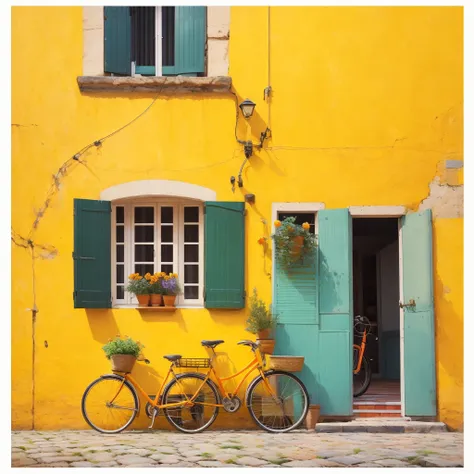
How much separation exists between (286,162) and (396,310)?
187 inches

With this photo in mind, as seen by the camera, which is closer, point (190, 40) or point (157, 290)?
point (157, 290)

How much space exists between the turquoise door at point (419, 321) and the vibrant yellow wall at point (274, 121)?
0.32m

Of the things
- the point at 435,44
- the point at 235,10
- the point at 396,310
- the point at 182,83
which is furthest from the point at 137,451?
the point at 396,310

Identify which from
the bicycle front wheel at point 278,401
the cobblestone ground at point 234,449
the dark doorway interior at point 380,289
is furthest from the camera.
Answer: the dark doorway interior at point 380,289

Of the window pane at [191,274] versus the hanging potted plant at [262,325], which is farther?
the window pane at [191,274]

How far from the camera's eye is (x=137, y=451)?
757cm

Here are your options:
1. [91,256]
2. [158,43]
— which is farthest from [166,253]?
[158,43]

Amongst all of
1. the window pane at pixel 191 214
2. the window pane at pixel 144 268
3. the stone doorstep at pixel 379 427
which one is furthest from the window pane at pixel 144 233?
the stone doorstep at pixel 379 427

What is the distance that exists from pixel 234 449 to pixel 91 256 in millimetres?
2918

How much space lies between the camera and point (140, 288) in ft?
30.1

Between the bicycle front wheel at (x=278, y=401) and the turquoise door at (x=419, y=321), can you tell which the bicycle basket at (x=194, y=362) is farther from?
the turquoise door at (x=419, y=321)

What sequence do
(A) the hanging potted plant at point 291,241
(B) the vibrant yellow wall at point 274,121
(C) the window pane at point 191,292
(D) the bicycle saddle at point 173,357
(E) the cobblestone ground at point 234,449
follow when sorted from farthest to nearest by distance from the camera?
(C) the window pane at point 191,292 < (B) the vibrant yellow wall at point 274,121 < (A) the hanging potted plant at point 291,241 < (D) the bicycle saddle at point 173,357 < (E) the cobblestone ground at point 234,449

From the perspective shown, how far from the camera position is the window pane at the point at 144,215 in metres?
9.48

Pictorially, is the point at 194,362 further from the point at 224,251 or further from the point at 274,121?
the point at 274,121
